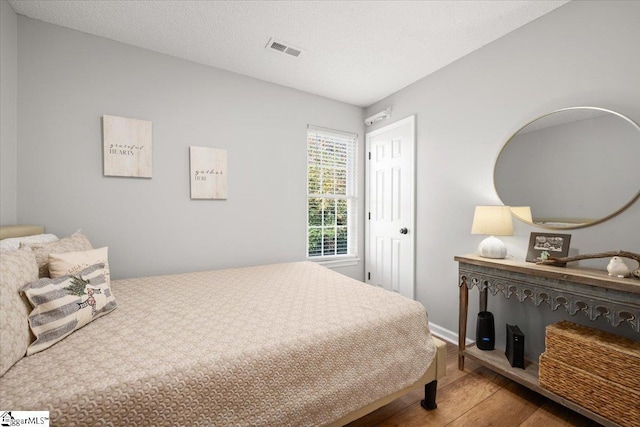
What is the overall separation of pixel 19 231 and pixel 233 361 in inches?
73.1

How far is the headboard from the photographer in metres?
1.69

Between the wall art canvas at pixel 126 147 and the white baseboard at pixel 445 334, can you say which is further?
the white baseboard at pixel 445 334

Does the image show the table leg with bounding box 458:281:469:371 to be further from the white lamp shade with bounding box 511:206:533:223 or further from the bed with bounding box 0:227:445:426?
the white lamp shade with bounding box 511:206:533:223

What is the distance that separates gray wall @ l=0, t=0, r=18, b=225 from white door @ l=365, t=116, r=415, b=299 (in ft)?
11.2

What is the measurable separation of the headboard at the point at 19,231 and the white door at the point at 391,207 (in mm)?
3251

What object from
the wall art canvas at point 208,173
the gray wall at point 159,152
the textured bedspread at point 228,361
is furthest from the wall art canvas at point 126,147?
the textured bedspread at point 228,361

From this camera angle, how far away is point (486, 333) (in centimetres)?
214

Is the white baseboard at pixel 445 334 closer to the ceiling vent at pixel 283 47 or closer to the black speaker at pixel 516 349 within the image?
the black speaker at pixel 516 349

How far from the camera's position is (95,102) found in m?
2.27

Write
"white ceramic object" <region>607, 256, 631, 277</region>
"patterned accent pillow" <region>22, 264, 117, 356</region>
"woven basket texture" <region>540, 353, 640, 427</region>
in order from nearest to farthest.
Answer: "patterned accent pillow" <region>22, 264, 117, 356</region> < "woven basket texture" <region>540, 353, 640, 427</region> < "white ceramic object" <region>607, 256, 631, 277</region>

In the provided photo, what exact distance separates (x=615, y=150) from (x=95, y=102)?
388 cm

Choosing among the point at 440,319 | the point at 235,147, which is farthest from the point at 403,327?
the point at 235,147

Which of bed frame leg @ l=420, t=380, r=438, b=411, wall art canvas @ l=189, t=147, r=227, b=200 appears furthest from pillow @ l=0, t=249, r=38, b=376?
bed frame leg @ l=420, t=380, r=438, b=411

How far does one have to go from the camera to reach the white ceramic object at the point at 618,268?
4.88 feet
